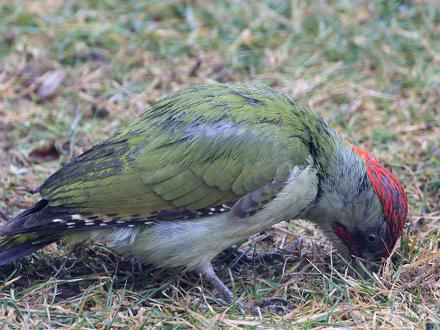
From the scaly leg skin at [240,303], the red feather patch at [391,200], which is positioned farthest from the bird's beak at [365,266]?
the scaly leg skin at [240,303]

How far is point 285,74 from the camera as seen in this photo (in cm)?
797

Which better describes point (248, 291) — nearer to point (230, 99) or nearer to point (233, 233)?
point (233, 233)

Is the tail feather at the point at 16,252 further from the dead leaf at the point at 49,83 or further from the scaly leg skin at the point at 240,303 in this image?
the dead leaf at the point at 49,83

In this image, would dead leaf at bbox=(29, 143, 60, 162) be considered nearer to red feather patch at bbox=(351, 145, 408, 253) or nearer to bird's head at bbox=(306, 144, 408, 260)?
bird's head at bbox=(306, 144, 408, 260)

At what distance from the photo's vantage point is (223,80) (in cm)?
784

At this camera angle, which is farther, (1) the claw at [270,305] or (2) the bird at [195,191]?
(2) the bird at [195,191]

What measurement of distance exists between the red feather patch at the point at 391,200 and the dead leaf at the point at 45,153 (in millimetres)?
2731

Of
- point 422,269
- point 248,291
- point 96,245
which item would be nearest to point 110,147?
point 96,245

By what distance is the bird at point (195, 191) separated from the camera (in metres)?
5.00

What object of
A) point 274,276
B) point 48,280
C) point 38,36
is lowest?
point 274,276

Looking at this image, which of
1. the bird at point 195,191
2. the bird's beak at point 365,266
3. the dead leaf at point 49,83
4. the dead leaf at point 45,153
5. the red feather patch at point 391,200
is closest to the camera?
the bird at point 195,191

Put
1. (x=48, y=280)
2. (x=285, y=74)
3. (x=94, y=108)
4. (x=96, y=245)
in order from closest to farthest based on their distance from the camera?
(x=48, y=280) < (x=96, y=245) < (x=94, y=108) < (x=285, y=74)

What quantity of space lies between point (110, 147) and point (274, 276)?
1334mm

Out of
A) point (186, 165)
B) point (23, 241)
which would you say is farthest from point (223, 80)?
point (23, 241)
